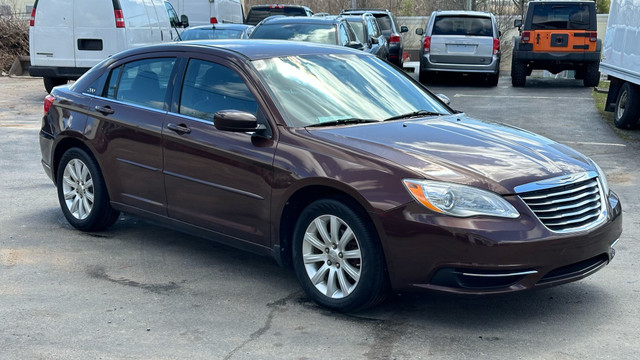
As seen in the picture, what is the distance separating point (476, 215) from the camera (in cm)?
471

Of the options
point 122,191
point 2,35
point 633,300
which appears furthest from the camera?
point 2,35

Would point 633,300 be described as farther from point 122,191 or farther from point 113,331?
point 122,191

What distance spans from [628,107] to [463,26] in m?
8.14

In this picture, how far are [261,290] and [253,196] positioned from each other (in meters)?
0.60

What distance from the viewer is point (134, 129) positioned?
21.0 ft

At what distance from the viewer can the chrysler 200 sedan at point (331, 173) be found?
4.78m

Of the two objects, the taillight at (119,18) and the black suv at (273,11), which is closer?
the taillight at (119,18)

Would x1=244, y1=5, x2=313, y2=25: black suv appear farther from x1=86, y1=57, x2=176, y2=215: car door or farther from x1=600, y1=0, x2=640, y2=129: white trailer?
x1=86, y1=57, x2=176, y2=215: car door

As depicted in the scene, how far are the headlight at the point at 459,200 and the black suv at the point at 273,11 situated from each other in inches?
837

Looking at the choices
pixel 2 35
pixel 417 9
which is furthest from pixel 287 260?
pixel 417 9

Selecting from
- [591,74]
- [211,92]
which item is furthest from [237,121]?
[591,74]

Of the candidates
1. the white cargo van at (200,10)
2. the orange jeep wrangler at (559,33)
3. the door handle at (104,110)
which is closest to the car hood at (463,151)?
the door handle at (104,110)

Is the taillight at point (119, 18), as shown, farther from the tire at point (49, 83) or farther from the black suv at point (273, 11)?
the black suv at point (273, 11)

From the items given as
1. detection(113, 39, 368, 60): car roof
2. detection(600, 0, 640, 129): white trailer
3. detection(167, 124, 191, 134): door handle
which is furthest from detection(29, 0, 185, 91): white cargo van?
detection(167, 124, 191, 134): door handle
